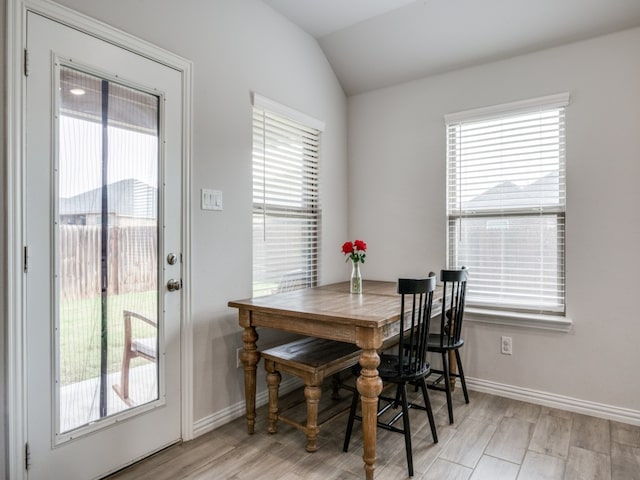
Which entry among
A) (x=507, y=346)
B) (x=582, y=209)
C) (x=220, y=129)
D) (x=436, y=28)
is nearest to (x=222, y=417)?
(x=220, y=129)

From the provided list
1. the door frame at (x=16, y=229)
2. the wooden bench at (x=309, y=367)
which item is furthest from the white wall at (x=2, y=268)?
the wooden bench at (x=309, y=367)

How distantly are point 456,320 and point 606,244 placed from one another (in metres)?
1.08

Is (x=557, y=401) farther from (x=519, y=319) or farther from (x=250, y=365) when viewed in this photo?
(x=250, y=365)

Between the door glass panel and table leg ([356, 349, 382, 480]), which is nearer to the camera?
the door glass panel

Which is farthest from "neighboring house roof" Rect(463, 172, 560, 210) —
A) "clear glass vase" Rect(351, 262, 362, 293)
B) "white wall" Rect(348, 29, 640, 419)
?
"clear glass vase" Rect(351, 262, 362, 293)

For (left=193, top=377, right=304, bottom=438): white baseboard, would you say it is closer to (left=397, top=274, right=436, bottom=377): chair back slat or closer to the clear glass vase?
the clear glass vase

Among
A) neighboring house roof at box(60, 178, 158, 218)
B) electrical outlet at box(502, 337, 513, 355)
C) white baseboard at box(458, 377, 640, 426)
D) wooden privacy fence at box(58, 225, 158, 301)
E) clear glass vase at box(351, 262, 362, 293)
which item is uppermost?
neighboring house roof at box(60, 178, 158, 218)

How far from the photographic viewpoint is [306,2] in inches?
108

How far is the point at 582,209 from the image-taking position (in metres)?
2.60

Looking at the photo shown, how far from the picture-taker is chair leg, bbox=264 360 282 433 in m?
2.26

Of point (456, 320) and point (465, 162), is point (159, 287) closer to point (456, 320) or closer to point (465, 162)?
point (456, 320)

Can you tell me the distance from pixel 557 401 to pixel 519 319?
59 cm

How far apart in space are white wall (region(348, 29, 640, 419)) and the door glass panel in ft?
6.93

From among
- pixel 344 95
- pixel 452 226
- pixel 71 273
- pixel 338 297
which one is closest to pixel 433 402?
pixel 338 297
